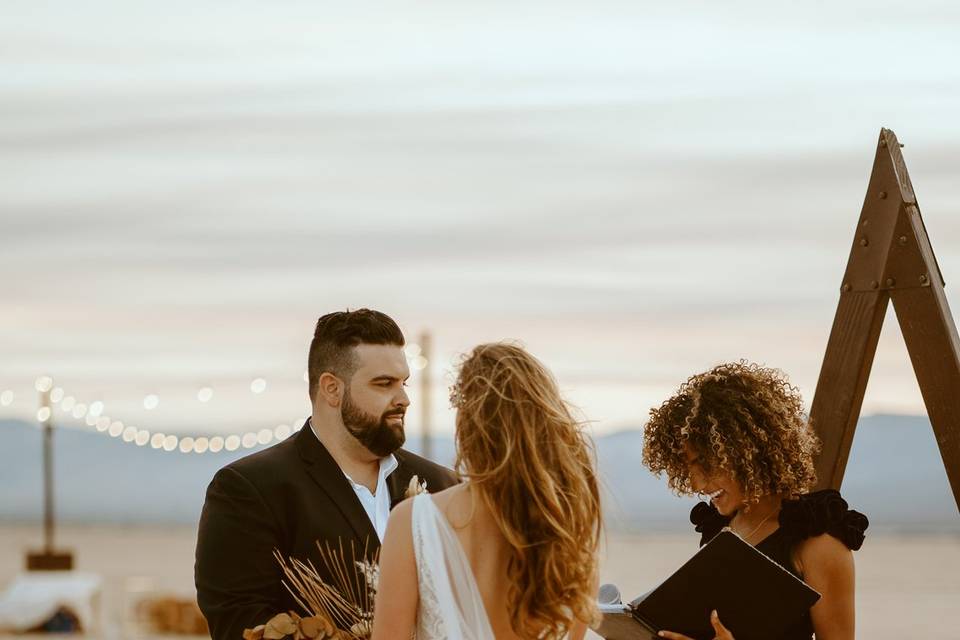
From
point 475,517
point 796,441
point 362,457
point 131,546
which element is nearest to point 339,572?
point 362,457

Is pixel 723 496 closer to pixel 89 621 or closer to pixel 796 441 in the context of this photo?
pixel 796 441

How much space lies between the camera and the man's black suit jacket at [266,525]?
15.1 feet

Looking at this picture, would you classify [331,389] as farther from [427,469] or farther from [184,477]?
[184,477]

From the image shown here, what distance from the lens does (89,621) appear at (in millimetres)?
18562

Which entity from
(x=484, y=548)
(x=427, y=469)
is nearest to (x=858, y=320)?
(x=427, y=469)

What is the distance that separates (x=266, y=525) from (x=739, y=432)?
4.70ft

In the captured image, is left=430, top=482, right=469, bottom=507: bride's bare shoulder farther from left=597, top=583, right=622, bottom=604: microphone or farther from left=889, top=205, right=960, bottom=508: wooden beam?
left=889, top=205, right=960, bottom=508: wooden beam

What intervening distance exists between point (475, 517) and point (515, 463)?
17 cm

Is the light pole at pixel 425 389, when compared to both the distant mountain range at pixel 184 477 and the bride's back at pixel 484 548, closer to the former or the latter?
the bride's back at pixel 484 548

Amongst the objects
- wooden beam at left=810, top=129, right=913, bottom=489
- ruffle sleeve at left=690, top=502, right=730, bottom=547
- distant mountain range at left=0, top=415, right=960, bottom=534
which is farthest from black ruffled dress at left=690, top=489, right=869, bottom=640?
distant mountain range at left=0, top=415, right=960, bottom=534

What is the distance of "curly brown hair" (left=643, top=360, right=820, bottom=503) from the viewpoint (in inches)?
171

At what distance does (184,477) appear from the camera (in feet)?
530

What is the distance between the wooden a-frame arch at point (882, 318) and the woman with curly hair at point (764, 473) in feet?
2.09

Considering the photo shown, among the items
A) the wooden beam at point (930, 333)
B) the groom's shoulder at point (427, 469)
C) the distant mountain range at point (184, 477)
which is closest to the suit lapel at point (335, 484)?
the groom's shoulder at point (427, 469)
